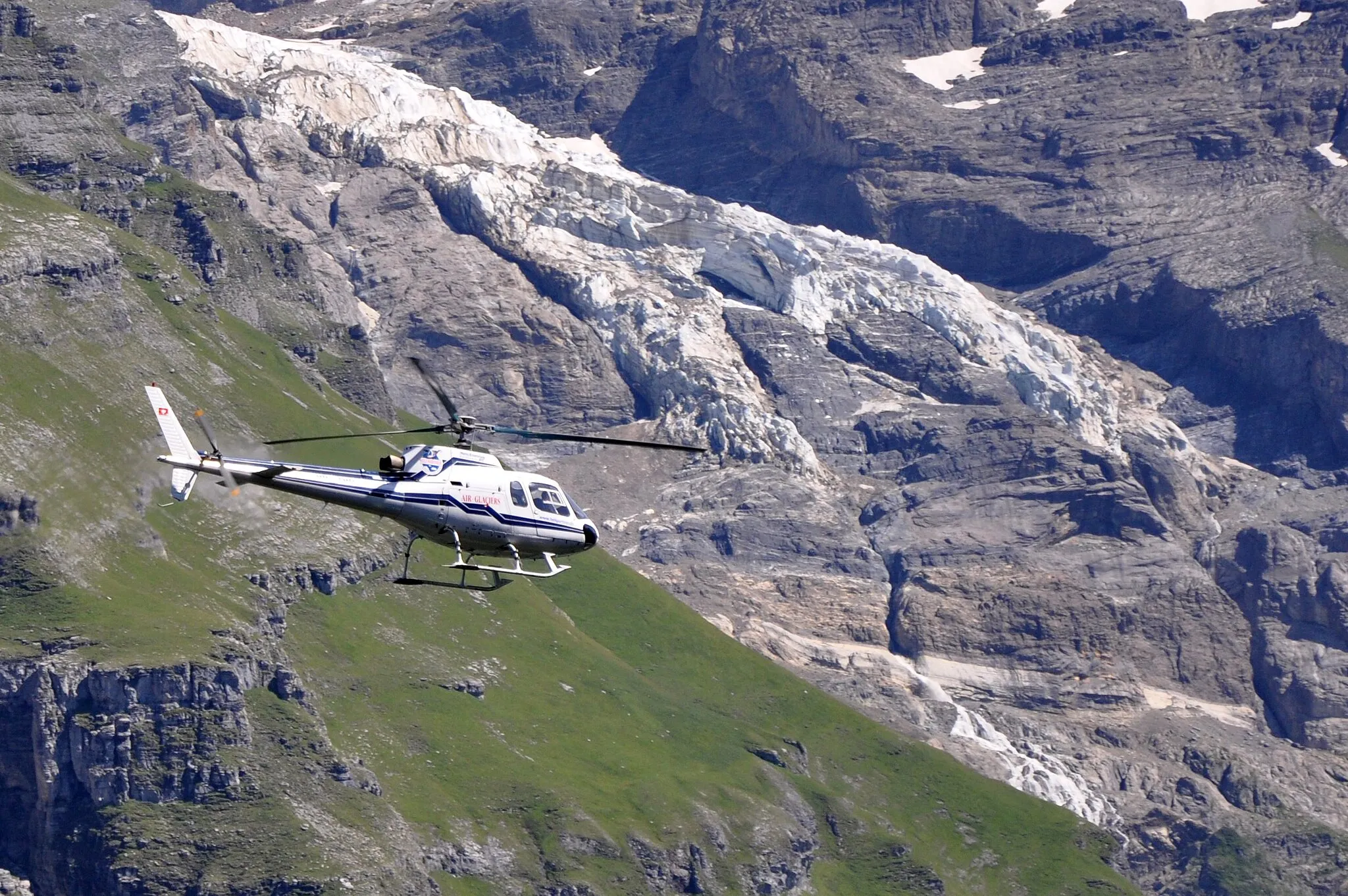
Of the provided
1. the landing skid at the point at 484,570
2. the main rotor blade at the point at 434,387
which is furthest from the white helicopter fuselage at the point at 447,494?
the main rotor blade at the point at 434,387

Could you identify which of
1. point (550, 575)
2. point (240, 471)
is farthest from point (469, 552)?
Answer: point (240, 471)

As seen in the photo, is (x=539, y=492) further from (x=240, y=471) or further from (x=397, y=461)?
(x=240, y=471)

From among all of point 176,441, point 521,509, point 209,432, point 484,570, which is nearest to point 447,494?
point 521,509

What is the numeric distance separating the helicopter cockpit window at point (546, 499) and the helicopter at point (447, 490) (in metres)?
0.04

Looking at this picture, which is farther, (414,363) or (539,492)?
(539,492)

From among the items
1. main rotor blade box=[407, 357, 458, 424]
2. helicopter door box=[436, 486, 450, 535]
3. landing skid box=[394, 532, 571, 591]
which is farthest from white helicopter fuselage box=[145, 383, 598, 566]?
main rotor blade box=[407, 357, 458, 424]

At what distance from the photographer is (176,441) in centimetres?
12850

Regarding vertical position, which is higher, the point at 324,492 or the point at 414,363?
the point at 414,363

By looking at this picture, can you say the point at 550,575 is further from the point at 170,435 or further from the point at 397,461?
the point at 170,435

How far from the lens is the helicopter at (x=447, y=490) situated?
129250 millimetres

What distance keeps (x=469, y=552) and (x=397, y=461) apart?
266 inches

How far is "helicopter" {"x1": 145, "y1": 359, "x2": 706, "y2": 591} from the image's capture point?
129250mm

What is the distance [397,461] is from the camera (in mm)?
135750

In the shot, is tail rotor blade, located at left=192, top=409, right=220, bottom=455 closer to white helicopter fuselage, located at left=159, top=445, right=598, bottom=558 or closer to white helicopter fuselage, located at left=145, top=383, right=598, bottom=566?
white helicopter fuselage, located at left=145, top=383, right=598, bottom=566
